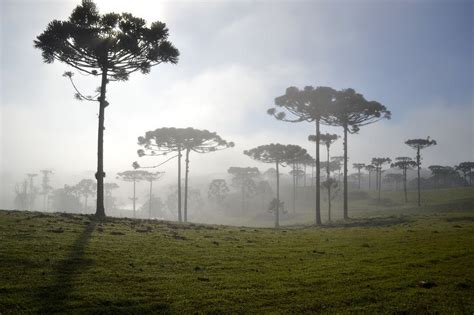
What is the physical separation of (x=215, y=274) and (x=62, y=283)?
4.73 m

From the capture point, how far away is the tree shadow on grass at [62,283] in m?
8.16

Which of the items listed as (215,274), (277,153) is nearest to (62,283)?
(215,274)

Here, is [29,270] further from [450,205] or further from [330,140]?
[450,205]

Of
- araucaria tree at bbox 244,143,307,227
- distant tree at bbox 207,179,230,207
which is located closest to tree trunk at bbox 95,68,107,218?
araucaria tree at bbox 244,143,307,227

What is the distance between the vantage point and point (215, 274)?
38.7ft

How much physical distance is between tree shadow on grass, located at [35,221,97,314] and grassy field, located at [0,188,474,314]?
0.10 feet

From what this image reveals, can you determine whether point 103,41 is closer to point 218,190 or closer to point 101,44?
point 101,44

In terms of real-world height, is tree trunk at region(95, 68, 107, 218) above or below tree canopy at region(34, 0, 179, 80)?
below

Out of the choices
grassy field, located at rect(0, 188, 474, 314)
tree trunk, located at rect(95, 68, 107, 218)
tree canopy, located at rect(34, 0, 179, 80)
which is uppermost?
tree canopy, located at rect(34, 0, 179, 80)

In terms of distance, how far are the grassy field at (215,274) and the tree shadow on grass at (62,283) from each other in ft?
0.10

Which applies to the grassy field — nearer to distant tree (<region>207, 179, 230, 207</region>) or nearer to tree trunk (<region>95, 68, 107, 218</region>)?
tree trunk (<region>95, 68, 107, 218</region>)

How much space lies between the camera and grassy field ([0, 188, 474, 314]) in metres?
8.88

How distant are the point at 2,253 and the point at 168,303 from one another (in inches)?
267

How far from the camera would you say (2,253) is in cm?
1160
